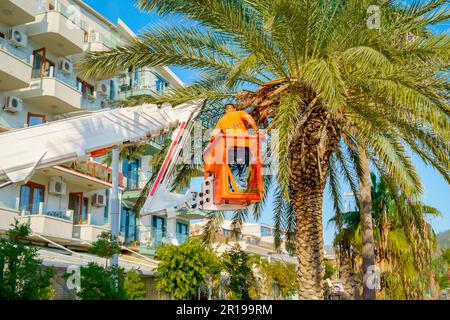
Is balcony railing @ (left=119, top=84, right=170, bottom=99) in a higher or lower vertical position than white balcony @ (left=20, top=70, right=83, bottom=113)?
higher

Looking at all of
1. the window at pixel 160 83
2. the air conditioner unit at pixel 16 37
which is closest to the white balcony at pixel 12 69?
the air conditioner unit at pixel 16 37

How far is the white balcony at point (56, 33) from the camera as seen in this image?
24000mm

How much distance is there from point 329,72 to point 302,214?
3.94m

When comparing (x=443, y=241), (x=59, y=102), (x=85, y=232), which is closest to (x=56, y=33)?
(x=59, y=102)

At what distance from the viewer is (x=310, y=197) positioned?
1269 centimetres

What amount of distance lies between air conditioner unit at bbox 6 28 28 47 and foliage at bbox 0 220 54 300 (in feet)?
49.9

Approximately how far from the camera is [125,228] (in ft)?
98.1

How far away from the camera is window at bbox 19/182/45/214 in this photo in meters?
22.3

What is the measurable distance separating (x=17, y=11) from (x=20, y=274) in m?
15.6

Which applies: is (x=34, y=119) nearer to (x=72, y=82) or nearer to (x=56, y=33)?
(x=72, y=82)

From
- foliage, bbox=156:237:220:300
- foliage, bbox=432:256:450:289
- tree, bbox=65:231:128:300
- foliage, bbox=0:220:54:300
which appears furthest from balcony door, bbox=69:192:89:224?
foliage, bbox=432:256:450:289

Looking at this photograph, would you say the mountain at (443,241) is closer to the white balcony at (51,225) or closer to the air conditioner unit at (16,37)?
the white balcony at (51,225)

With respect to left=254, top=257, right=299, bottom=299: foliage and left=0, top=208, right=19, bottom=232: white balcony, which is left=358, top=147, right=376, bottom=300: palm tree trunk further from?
left=0, top=208, right=19, bottom=232: white balcony
